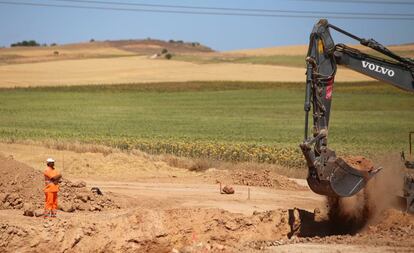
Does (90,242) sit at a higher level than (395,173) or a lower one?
lower

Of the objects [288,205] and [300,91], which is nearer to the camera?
[288,205]

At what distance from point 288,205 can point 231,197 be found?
1890 mm

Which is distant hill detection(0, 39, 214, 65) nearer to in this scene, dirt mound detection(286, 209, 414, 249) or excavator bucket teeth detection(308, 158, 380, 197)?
dirt mound detection(286, 209, 414, 249)

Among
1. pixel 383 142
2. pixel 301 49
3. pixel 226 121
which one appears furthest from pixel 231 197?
pixel 301 49

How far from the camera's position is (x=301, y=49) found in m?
115

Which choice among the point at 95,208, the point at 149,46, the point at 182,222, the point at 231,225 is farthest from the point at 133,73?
the point at 231,225

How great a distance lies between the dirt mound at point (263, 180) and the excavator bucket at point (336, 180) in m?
8.77

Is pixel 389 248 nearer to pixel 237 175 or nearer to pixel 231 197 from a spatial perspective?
pixel 231 197

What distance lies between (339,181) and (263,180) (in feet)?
31.3

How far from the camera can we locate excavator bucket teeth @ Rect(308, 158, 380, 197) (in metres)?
15.6

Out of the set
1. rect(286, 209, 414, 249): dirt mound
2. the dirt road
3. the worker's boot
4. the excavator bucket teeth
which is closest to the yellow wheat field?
the dirt road

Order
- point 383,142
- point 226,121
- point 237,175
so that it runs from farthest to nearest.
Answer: point 226,121
point 383,142
point 237,175

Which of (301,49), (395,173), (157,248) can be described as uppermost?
(301,49)

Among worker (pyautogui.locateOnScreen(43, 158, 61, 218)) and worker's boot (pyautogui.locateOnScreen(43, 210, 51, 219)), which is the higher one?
worker (pyautogui.locateOnScreen(43, 158, 61, 218))
